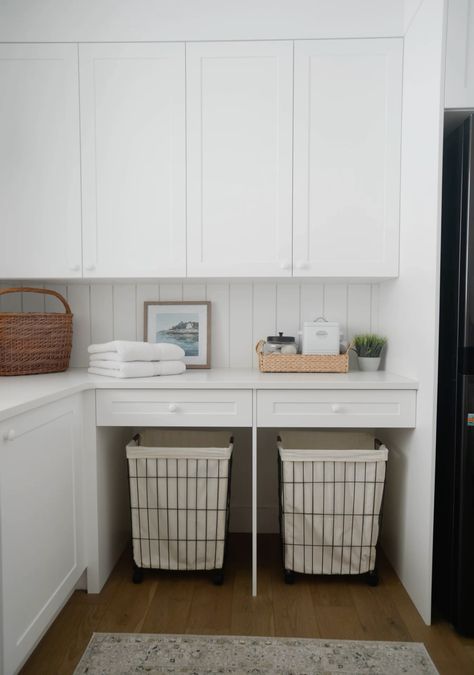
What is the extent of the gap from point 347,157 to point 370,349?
35.0 inches

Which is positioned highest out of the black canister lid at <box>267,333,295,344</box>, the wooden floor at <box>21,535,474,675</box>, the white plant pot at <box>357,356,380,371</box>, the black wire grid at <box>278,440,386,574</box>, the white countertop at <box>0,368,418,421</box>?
the black canister lid at <box>267,333,295,344</box>

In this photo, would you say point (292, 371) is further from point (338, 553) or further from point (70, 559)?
point (70, 559)

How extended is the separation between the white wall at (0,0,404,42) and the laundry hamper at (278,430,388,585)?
1.82 m

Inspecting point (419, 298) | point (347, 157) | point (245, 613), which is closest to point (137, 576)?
point (245, 613)

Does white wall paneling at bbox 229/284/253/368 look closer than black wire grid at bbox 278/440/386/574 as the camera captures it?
No

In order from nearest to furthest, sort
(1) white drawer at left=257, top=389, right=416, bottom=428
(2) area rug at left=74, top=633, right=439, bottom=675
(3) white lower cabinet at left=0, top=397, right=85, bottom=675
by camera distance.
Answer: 1. (3) white lower cabinet at left=0, top=397, right=85, bottom=675
2. (2) area rug at left=74, top=633, right=439, bottom=675
3. (1) white drawer at left=257, top=389, right=416, bottom=428

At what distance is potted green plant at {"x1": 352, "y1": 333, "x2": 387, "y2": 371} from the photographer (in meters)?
2.26

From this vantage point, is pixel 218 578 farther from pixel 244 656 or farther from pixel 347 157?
pixel 347 157

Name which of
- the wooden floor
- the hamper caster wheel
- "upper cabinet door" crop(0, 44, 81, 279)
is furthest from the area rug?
"upper cabinet door" crop(0, 44, 81, 279)

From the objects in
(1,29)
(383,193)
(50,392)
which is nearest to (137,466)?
(50,392)

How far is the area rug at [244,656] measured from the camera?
1.49 metres

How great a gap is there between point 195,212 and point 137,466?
1134 mm

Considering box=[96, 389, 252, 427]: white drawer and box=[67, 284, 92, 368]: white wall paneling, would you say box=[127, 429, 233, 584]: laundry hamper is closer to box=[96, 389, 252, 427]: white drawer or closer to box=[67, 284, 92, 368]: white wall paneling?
box=[96, 389, 252, 427]: white drawer

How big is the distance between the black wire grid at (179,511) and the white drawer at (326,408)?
304mm
